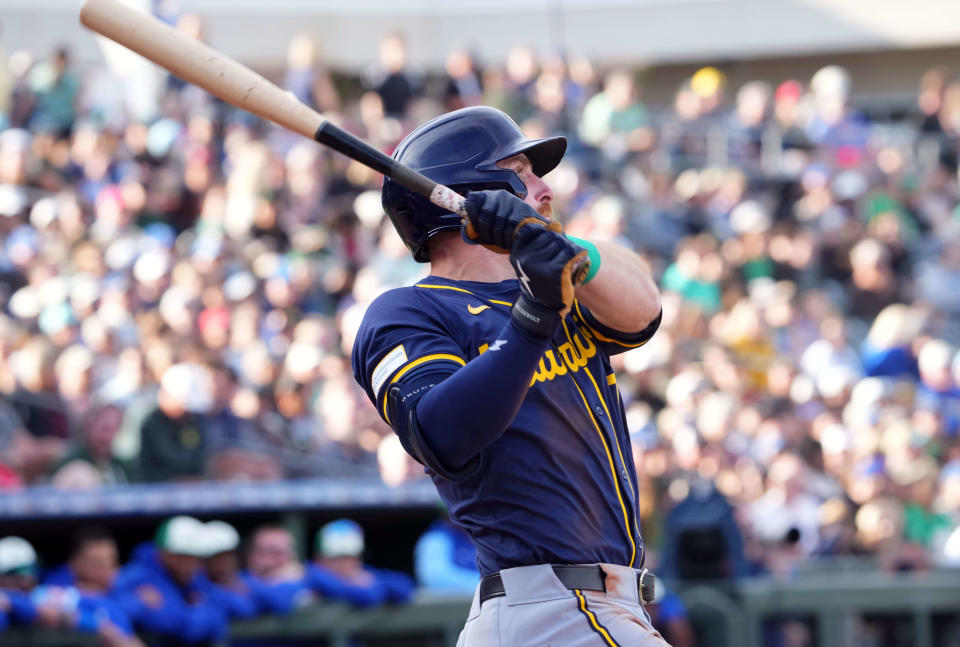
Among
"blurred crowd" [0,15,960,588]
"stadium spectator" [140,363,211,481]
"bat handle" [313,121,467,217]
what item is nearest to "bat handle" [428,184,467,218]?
"bat handle" [313,121,467,217]

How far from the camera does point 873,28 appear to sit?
1798 centimetres

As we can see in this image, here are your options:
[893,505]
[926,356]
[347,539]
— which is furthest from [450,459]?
[926,356]

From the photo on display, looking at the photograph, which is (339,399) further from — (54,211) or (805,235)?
(805,235)

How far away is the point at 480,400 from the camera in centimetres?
243

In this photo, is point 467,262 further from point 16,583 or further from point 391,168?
point 16,583

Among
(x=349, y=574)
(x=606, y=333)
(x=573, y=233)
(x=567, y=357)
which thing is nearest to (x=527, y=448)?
(x=567, y=357)

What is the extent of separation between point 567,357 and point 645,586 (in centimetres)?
52

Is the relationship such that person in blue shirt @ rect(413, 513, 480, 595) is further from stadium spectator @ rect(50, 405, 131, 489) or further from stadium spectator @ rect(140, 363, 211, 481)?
stadium spectator @ rect(50, 405, 131, 489)

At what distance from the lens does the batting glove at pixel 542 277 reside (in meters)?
2.46

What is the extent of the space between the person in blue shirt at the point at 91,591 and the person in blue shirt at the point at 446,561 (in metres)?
1.67

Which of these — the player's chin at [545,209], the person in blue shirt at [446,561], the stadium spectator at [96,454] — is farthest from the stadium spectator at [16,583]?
the player's chin at [545,209]

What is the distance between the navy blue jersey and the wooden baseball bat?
0.87ft

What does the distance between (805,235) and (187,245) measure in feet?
18.6

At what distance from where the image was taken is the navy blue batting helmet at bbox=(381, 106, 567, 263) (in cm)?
293
